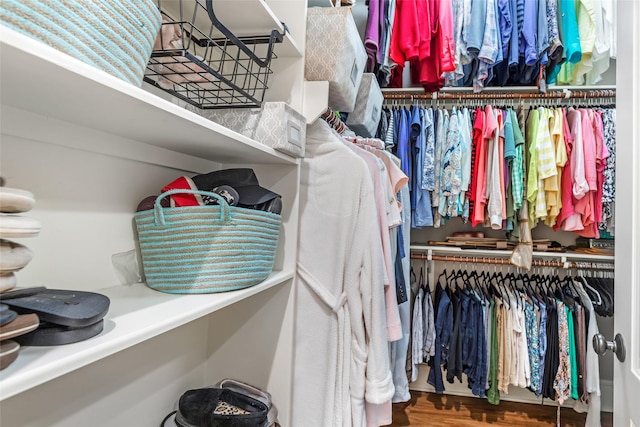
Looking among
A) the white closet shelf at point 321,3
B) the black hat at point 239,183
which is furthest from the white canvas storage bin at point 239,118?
the white closet shelf at point 321,3

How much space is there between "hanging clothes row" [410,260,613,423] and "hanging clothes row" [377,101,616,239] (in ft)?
1.33

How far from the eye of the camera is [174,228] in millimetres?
812

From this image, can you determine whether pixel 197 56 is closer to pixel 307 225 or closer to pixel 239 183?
pixel 239 183

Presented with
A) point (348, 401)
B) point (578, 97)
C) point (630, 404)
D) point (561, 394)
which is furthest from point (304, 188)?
point (578, 97)

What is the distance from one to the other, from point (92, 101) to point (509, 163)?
7.61ft

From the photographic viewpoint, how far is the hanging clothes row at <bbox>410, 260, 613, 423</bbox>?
219 centimetres

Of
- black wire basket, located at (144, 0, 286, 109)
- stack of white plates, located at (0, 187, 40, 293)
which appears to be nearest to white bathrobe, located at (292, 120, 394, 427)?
black wire basket, located at (144, 0, 286, 109)

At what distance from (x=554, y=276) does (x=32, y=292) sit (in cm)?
283

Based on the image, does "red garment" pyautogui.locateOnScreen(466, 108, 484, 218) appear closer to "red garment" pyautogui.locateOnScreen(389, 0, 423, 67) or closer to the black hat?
"red garment" pyautogui.locateOnScreen(389, 0, 423, 67)

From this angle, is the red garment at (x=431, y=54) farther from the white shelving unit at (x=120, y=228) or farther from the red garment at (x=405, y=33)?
the white shelving unit at (x=120, y=228)

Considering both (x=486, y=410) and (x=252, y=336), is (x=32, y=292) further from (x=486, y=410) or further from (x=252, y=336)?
(x=486, y=410)

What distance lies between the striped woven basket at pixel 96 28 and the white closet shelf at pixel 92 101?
1.5 inches

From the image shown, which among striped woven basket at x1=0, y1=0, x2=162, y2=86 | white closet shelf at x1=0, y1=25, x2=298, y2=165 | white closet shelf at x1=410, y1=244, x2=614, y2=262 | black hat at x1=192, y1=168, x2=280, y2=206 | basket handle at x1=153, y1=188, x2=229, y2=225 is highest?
striped woven basket at x1=0, y1=0, x2=162, y2=86

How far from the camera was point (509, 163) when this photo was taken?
7.73 ft
